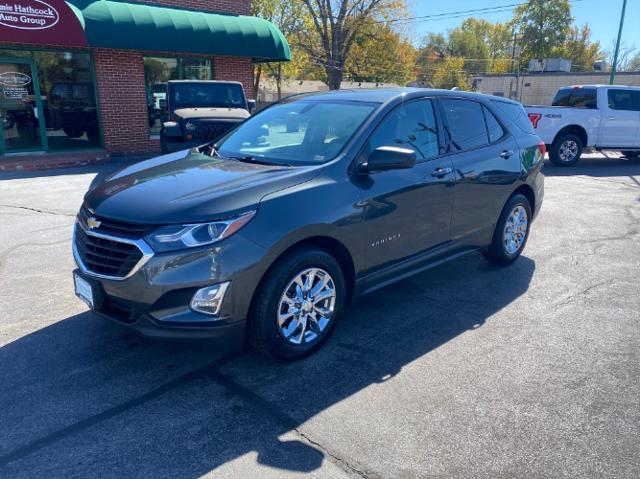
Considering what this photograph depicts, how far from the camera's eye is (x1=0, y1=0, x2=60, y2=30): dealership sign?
454 inches

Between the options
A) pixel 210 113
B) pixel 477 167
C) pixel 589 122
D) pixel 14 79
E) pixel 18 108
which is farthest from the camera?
pixel 589 122

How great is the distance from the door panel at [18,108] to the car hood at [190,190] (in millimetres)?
11233

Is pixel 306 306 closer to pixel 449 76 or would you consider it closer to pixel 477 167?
pixel 477 167

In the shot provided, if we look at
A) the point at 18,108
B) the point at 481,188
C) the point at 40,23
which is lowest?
the point at 481,188

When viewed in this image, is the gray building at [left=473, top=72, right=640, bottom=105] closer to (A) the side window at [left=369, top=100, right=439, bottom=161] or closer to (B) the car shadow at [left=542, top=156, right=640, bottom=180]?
(B) the car shadow at [left=542, top=156, right=640, bottom=180]

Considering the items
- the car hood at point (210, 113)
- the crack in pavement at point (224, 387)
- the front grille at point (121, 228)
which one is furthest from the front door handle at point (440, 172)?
the car hood at point (210, 113)

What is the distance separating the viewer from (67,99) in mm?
13922

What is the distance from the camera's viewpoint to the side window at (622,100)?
13.7m

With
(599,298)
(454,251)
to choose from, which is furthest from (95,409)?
(599,298)

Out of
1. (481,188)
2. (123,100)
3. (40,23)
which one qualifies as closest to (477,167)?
(481,188)

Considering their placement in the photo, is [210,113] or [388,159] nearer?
[388,159]

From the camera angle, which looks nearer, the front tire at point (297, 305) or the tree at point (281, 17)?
the front tire at point (297, 305)

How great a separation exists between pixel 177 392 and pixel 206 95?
30.0ft

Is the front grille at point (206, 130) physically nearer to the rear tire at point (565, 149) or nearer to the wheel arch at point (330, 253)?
the wheel arch at point (330, 253)
